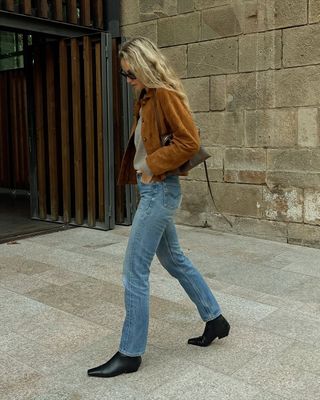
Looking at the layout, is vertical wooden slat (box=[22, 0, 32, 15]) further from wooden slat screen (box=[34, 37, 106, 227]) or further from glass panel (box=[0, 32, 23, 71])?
glass panel (box=[0, 32, 23, 71])

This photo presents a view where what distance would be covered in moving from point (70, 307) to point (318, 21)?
384 centimetres

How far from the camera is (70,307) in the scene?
3.89 metres

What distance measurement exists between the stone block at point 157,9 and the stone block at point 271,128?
1.69 m

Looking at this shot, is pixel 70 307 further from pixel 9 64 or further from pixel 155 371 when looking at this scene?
pixel 9 64

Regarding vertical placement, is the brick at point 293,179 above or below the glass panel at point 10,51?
below

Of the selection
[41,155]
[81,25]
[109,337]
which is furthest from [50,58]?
[109,337]

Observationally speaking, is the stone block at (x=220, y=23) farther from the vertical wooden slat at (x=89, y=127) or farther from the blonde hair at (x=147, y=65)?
the blonde hair at (x=147, y=65)

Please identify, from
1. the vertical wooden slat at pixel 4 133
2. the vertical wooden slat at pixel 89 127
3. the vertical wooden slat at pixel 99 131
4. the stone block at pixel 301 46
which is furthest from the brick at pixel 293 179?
the vertical wooden slat at pixel 4 133

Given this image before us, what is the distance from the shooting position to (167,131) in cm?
272

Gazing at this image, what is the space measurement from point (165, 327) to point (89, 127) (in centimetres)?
365

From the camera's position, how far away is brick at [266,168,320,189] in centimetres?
561

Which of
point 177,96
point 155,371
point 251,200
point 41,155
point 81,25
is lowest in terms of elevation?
point 155,371

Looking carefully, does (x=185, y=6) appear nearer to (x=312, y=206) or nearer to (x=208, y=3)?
(x=208, y=3)

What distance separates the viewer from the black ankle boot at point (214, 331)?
3152 mm
